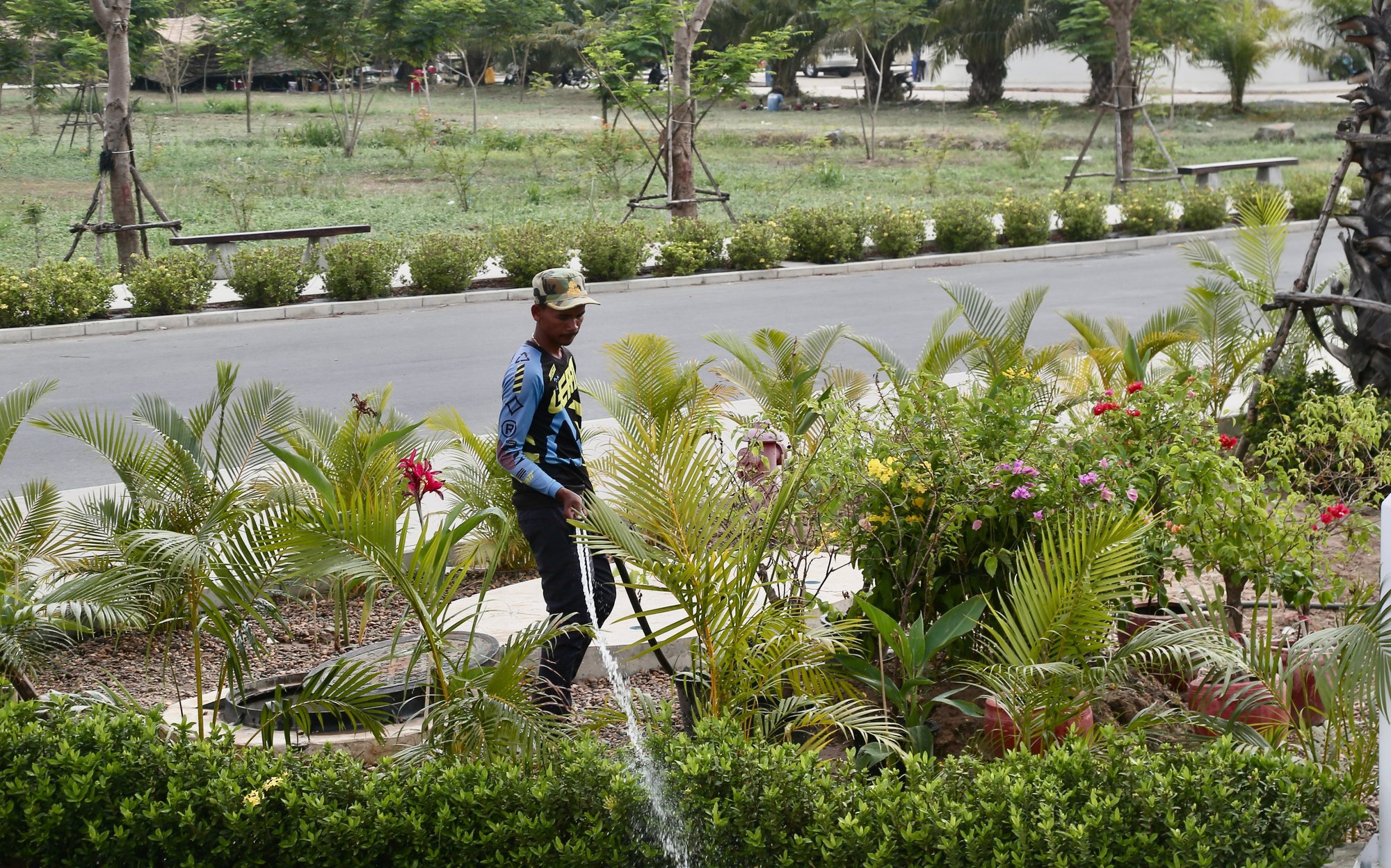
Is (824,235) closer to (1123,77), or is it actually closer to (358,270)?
(358,270)

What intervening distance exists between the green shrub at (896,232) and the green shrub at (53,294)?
30.9 ft

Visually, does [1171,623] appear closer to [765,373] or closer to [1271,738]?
[1271,738]

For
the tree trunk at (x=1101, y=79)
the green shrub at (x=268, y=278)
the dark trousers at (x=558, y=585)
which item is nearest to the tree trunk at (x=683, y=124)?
the green shrub at (x=268, y=278)

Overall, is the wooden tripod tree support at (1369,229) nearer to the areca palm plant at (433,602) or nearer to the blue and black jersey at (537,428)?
the blue and black jersey at (537,428)

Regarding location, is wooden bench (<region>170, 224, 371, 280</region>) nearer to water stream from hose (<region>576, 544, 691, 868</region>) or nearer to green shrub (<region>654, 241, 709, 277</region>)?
green shrub (<region>654, 241, 709, 277</region>)

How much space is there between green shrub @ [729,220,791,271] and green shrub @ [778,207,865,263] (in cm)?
39

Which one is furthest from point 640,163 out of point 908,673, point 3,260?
point 908,673

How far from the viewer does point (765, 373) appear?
6918mm

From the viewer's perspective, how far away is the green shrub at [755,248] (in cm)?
1731

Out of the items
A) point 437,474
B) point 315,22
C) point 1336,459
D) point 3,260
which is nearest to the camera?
point 437,474

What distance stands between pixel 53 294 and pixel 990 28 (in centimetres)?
3605

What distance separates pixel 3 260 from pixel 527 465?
1462 cm

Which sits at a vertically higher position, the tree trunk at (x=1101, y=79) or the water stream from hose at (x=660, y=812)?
the tree trunk at (x=1101, y=79)

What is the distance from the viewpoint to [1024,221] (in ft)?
61.9
